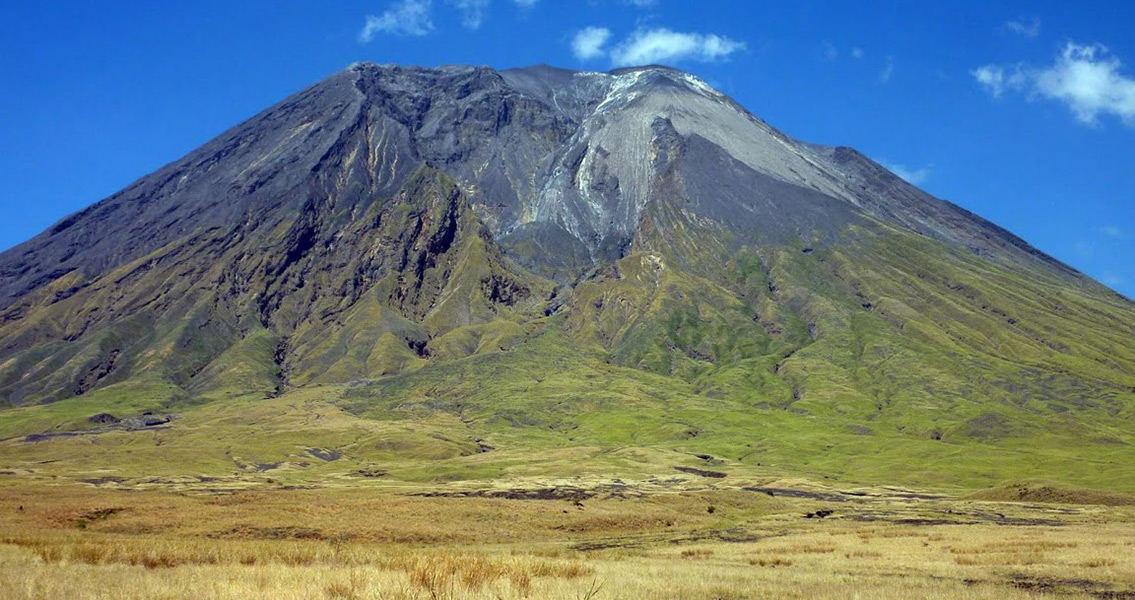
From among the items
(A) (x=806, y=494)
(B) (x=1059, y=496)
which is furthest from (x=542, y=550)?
(A) (x=806, y=494)

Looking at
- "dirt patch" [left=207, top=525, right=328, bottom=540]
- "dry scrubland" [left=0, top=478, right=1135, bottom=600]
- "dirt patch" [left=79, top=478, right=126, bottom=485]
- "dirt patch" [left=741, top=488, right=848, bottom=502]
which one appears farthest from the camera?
"dirt patch" [left=79, top=478, right=126, bottom=485]

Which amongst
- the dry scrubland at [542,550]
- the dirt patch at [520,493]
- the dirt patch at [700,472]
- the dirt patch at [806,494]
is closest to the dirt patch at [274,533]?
the dry scrubland at [542,550]

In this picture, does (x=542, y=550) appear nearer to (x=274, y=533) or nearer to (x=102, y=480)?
(x=274, y=533)

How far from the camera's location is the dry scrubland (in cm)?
2103

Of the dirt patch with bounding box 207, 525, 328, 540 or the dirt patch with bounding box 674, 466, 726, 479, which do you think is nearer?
the dirt patch with bounding box 207, 525, 328, 540

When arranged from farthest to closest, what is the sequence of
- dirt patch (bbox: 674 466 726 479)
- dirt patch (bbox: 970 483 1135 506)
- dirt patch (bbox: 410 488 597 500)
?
dirt patch (bbox: 674 466 726 479) → dirt patch (bbox: 410 488 597 500) → dirt patch (bbox: 970 483 1135 506)

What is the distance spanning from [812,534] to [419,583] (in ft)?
129

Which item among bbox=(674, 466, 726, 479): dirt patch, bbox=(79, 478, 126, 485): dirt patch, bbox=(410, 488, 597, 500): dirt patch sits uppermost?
bbox=(674, 466, 726, 479): dirt patch

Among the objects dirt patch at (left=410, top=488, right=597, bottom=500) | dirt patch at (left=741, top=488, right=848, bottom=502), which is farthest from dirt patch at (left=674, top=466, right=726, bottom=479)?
dirt patch at (left=410, top=488, right=597, bottom=500)

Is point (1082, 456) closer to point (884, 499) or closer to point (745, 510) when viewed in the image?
point (884, 499)

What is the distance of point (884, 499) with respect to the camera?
358ft

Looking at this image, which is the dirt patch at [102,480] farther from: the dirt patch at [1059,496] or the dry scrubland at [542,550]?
the dirt patch at [1059,496]

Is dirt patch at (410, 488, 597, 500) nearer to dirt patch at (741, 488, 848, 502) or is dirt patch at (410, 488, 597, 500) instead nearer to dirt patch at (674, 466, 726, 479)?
dirt patch at (741, 488, 848, 502)

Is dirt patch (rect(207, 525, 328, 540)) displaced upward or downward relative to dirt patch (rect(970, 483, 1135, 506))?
downward
